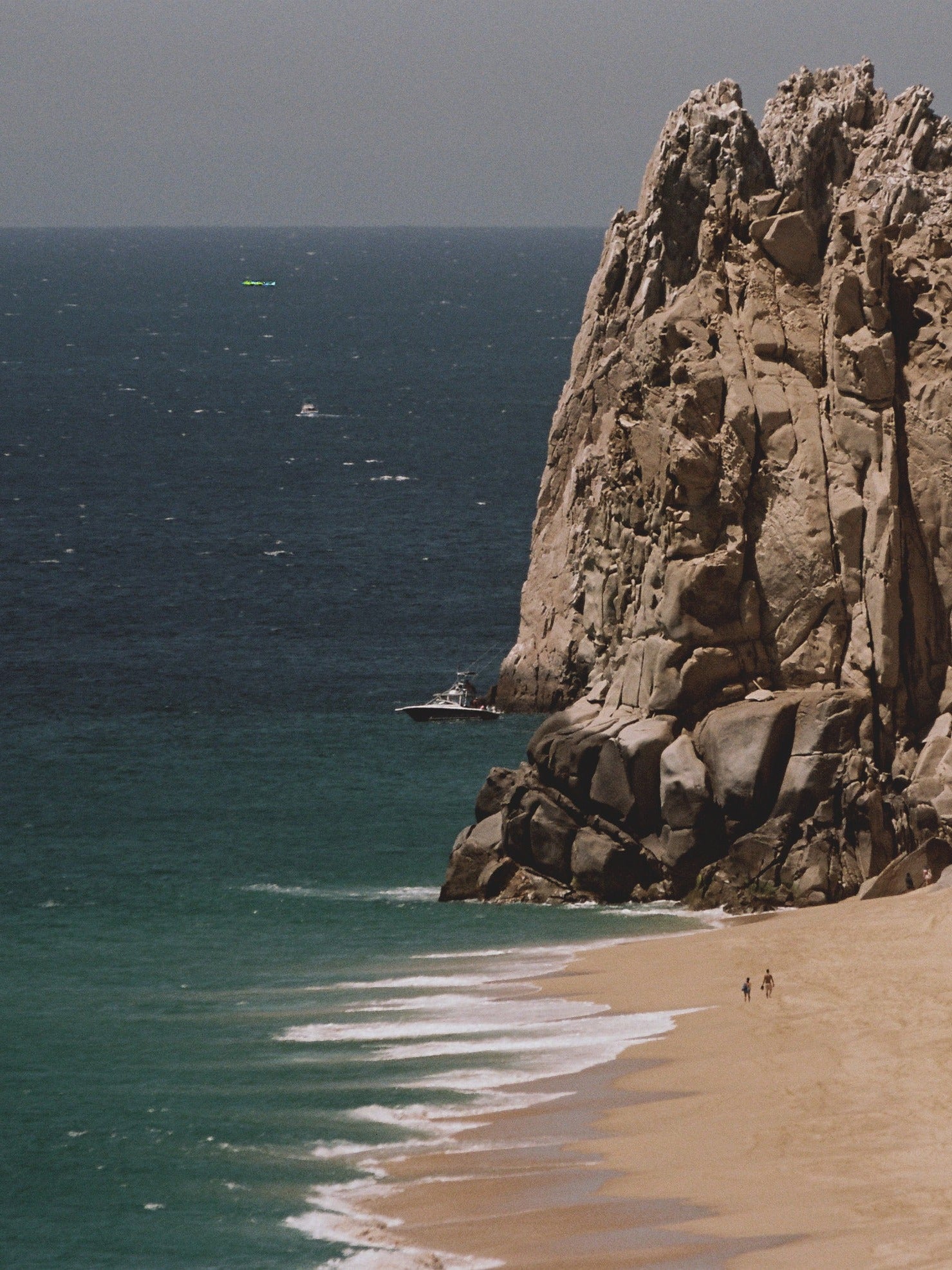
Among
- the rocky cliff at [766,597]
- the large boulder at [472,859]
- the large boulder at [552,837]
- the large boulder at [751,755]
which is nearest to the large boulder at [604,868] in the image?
the rocky cliff at [766,597]

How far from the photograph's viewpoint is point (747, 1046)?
56281mm

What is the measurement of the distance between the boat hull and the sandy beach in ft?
119

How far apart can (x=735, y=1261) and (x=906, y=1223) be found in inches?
138

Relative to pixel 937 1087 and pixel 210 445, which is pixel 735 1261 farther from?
pixel 210 445

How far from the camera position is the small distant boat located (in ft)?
329

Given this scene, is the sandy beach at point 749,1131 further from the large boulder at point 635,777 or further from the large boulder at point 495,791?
the large boulder at point 495,791

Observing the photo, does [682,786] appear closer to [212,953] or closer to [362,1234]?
[212,953]

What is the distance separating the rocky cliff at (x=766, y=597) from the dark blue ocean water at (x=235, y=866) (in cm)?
357

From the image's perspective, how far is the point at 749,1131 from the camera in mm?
50406

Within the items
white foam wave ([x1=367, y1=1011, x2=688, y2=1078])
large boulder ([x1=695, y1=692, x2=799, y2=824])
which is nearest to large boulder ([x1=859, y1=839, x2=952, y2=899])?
large boulder ([x1=695, y1=692, x2=799, y2=824])

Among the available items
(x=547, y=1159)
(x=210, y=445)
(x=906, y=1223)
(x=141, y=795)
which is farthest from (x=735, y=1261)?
(x=210, y=445)

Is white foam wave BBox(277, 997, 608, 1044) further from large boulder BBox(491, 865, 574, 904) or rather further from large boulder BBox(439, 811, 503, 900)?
large boulder BBox(439, 811, 503, 900)

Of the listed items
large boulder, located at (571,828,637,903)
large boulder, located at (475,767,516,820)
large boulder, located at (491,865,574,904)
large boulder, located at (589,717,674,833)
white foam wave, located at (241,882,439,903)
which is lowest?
white foam wave, located at (241,882,439,903)

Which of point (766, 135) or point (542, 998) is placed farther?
point (766, 135)
